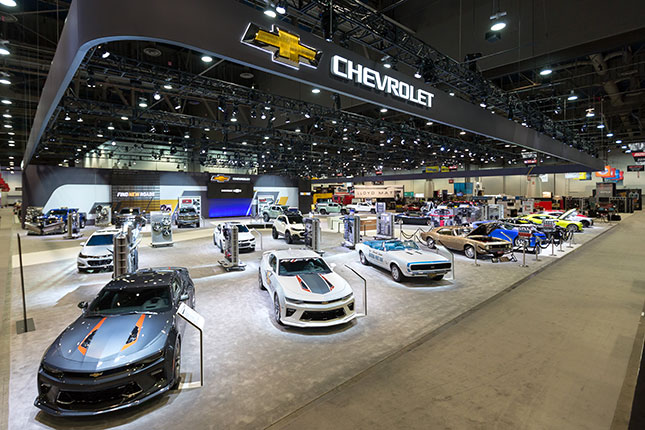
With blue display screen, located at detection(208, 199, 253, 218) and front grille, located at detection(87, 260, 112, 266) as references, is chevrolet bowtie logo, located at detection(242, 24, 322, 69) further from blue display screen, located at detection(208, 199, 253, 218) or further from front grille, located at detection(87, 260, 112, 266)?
blue display screen, located at detection(208, 199, 253, 218)

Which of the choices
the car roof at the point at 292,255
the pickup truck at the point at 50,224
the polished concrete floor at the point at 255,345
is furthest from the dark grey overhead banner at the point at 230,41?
the pickup truck at the point at 50,224

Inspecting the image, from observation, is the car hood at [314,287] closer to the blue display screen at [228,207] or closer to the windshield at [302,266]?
the windshield at [302,266]

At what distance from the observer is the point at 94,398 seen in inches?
127

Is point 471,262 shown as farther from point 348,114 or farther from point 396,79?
point 348,114

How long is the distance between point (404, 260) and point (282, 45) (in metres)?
5.94

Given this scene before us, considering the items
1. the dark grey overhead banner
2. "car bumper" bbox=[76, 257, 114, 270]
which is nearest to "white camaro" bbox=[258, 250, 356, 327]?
the dark grey overhead banner

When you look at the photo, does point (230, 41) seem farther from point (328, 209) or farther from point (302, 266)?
point (328, 209)

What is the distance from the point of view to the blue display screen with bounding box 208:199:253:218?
30.7 meters

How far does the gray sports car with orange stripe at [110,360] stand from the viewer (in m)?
3.17

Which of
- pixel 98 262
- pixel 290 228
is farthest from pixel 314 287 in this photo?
pixel 290 228

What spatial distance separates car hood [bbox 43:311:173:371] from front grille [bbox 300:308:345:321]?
2165 millimetres

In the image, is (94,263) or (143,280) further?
(94,263)

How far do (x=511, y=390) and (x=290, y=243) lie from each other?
12771mm

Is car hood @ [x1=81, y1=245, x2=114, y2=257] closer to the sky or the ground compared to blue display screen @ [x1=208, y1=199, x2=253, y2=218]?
closer to the ground
